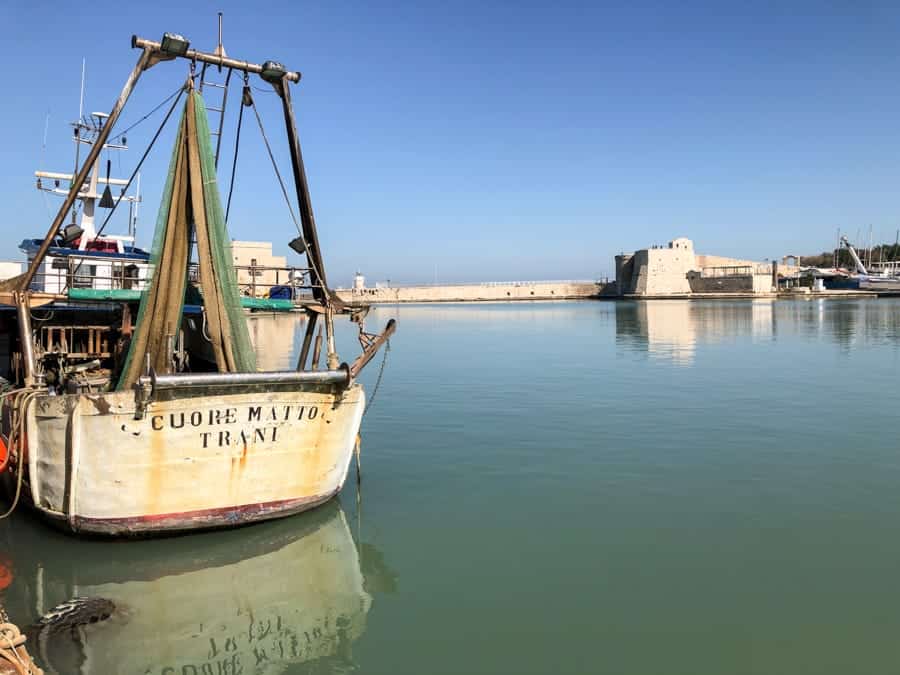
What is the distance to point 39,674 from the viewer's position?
16.1 ft

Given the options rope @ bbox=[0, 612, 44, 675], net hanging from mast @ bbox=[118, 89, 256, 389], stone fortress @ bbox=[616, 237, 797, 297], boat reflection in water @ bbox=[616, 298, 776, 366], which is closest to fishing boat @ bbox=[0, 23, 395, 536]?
net hanging from mast @ bbox=[118, 89, 256, 389]

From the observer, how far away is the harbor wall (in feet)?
436

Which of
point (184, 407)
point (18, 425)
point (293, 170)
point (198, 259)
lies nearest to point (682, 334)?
point (293, 170)

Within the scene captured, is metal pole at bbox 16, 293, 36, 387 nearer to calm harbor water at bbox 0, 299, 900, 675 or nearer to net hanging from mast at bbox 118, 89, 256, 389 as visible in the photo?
net hanging from mast at bbox 118, 89, 256, 389

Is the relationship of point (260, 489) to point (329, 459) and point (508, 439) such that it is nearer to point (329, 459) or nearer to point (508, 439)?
point (329, 459)

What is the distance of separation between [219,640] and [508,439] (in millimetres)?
8931

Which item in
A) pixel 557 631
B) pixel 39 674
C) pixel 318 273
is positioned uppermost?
pixel 318 273

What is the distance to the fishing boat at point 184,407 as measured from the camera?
793 centimetres

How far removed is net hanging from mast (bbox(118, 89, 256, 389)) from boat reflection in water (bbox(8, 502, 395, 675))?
2.38 m

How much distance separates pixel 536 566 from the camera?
25.9 feet

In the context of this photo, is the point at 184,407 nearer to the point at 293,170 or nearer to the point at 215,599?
the point at 215,599

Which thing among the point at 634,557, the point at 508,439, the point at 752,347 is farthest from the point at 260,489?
the point at 752,347

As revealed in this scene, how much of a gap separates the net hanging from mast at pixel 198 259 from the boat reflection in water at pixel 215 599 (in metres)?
2.38

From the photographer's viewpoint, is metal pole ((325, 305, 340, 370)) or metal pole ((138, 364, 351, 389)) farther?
metal pole ((325, 305, 340, 370))
